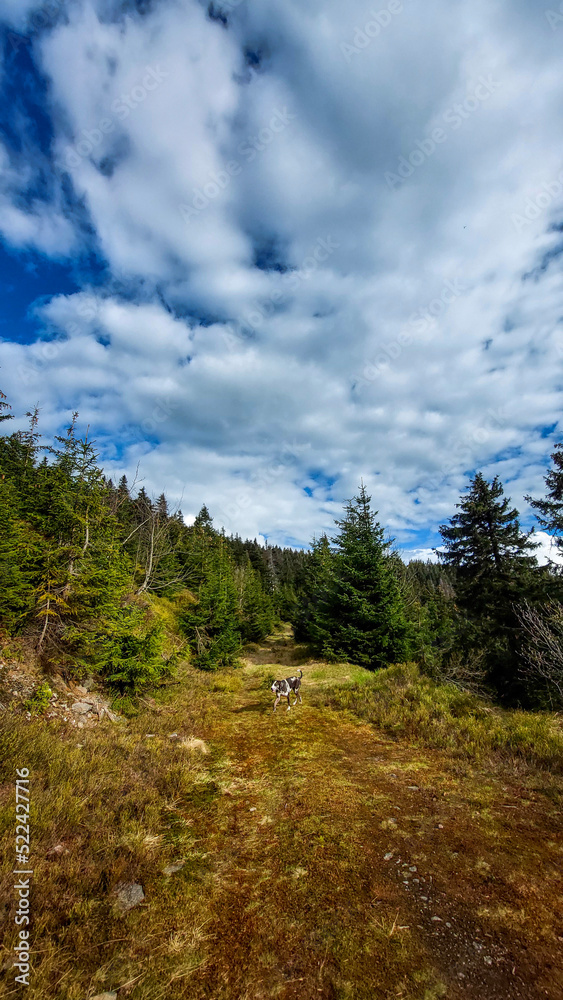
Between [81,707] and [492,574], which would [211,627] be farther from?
[492,574]

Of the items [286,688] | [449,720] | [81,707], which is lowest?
[449,720]

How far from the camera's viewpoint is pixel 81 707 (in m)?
8.11

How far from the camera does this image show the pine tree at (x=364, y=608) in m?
17.0

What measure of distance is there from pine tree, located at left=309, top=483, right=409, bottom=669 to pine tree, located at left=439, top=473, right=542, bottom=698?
3.74 m

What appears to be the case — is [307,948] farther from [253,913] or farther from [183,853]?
[183,853]

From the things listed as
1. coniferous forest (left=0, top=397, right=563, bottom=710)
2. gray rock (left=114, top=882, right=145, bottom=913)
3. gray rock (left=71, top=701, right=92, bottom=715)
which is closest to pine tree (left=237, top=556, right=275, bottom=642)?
coniferous forest (left=0, top=397, right=563, bottom=710)

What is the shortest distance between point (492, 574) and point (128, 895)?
19.0 meters

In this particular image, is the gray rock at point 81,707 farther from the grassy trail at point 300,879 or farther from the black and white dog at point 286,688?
the black and white dog at point 286,688

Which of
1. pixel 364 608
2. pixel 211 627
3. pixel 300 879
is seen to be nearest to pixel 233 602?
pixel 211 627

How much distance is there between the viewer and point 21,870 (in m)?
3.59

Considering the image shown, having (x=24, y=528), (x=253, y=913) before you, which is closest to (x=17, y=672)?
(x=24, y=528)

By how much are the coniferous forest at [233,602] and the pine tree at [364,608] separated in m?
0.07

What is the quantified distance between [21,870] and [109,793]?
5.97ft

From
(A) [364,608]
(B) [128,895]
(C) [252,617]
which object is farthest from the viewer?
(C) [252,617]
